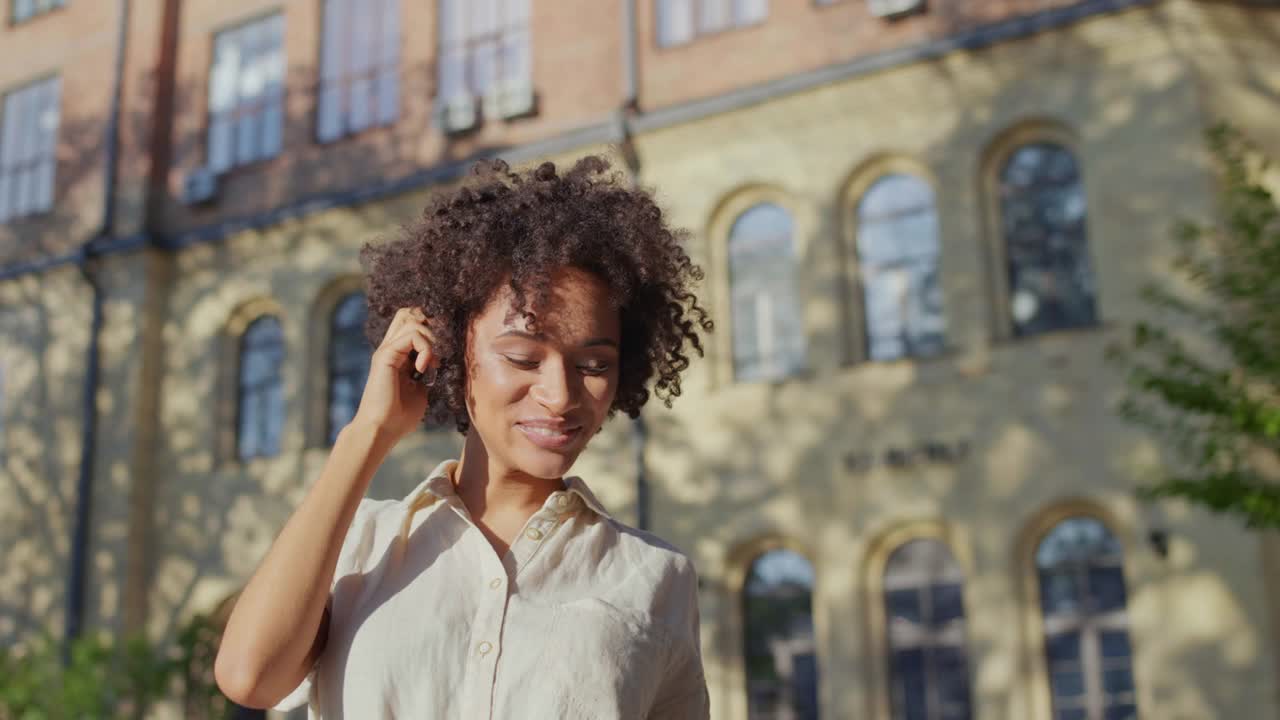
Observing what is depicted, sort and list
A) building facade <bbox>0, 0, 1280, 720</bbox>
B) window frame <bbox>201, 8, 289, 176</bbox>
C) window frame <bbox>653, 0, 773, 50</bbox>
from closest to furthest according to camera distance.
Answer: building facade <bbox>0, 0, 1280, 720</bbox>, window frame <bbox>653, 0, 773, 50</bbox>, window frame <bbox>201, 8, 289, 176</bbox>

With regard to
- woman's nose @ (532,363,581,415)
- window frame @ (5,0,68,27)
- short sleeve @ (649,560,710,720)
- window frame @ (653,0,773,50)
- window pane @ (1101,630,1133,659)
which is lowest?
short sleeve @ (649,560,710,720)

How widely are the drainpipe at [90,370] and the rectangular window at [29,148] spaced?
127 centimetres

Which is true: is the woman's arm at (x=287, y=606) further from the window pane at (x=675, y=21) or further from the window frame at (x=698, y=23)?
the window pane at (x=675, y=21)

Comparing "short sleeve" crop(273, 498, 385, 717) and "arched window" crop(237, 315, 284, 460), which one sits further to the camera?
"arched window" crop(237, 315, 284, 460)

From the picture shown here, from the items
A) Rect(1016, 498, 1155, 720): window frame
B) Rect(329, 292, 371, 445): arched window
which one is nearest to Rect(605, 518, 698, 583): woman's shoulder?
Rect(1016, 498, 1155, 720): window frame

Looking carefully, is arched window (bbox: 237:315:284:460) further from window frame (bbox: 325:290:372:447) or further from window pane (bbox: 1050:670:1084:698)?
window pane (bbox: 1050:670:1084:698)

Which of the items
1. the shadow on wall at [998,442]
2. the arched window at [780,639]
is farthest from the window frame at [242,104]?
the arched window at [780,639]

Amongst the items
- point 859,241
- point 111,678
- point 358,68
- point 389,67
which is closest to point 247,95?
point 358,68

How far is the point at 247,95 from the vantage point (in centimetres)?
1988

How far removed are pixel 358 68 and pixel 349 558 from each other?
1743cm

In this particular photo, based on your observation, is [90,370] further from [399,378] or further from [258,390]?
[399,378]

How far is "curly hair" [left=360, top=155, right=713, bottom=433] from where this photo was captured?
239cm

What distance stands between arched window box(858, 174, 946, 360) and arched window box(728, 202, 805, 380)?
77cm

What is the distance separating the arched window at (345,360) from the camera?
1830 centimetres
